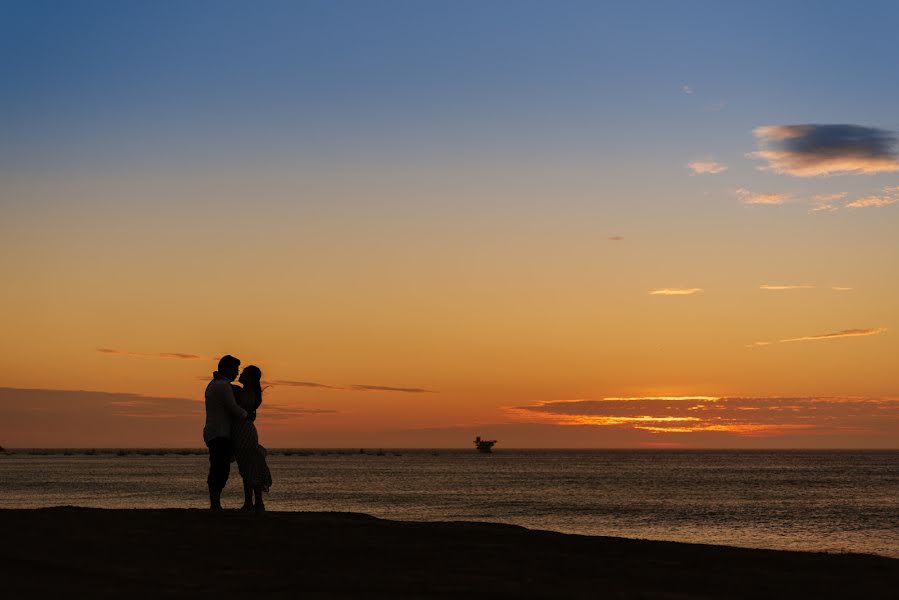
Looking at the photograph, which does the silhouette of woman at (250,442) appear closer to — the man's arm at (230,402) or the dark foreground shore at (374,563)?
the man's arm at (230,402)

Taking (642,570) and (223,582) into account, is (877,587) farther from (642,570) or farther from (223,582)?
(223,582)

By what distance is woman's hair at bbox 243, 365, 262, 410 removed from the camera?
52.1 ft

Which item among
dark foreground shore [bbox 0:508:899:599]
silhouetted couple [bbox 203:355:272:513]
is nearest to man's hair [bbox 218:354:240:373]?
silhouetted couple [bbox 203:355:272:513]

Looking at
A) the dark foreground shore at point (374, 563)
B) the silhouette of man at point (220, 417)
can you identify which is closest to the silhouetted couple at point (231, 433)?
the silhouette of man at point (220, 417)

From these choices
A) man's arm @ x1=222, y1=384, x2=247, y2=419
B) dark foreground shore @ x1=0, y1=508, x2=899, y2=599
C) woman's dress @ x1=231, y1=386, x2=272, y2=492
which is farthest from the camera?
woman's dress @ x1=231, y1=386, x2=272, y2=492

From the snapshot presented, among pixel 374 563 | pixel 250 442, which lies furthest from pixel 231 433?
pixel 374 563

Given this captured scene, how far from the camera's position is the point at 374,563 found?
1037 cm

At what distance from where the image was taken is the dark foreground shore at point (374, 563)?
28.9 feet

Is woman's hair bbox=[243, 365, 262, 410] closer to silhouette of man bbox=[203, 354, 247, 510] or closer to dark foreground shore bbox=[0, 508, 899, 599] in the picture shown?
silhouette of man bbox=[203, 354, 247, 510]

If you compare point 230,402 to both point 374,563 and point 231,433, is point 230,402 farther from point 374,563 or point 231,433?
point 374,563

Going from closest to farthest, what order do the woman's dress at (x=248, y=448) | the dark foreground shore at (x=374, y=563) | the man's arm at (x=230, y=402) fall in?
the dark foreground shore at (x=374, y=563), the man's arm at (x=230, y=402), the woman's dress at (x=248, y=448)

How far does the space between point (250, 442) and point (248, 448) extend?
0.11 metres

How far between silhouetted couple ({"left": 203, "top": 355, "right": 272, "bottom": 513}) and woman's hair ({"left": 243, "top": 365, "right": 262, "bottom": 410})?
16 millimetres

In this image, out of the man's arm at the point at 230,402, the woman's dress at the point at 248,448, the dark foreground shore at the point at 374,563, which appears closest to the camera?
the dark foreground shore at the point at 374,563
